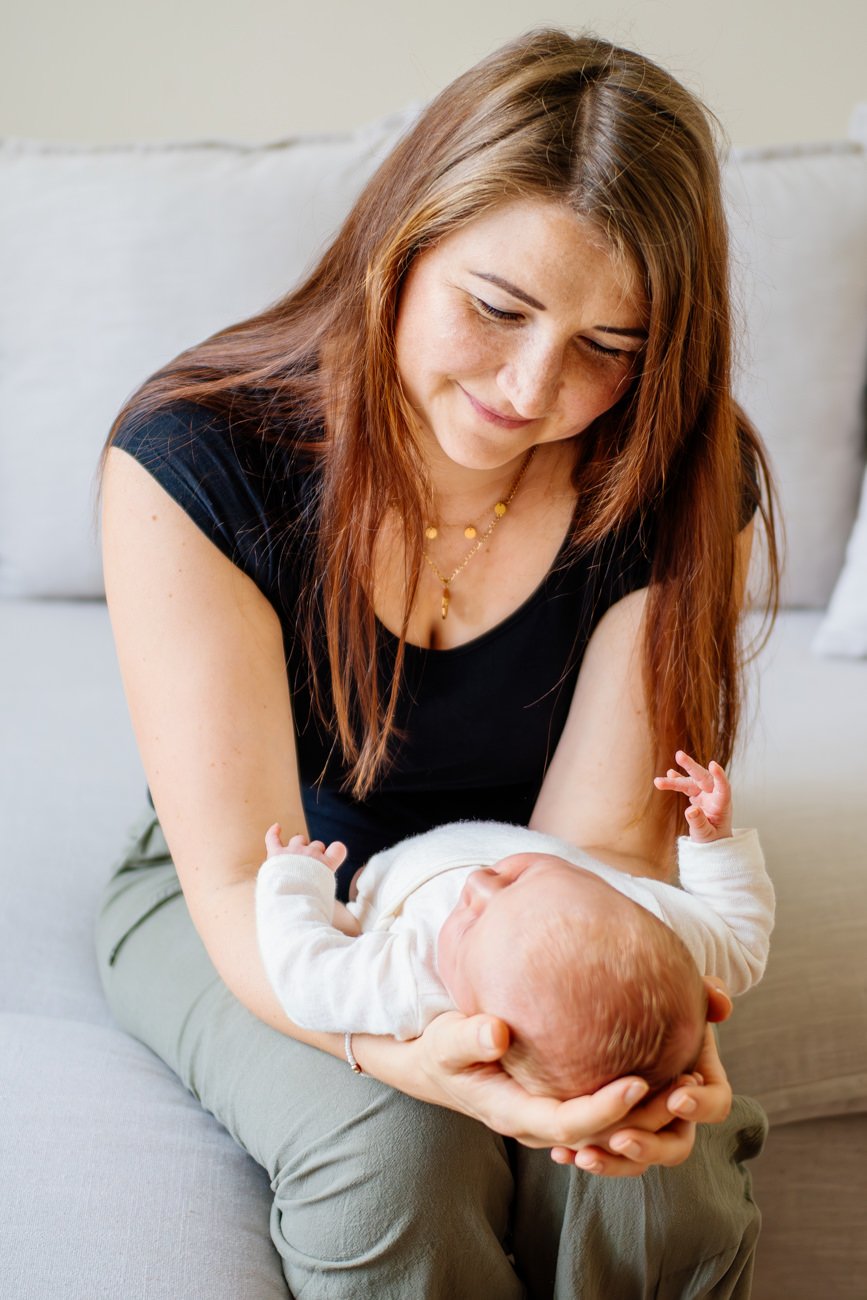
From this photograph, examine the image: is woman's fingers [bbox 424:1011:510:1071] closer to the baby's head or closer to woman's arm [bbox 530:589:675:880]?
the baby's head

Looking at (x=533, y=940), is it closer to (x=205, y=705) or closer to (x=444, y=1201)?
(x=444, y=1201)

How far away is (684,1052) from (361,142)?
1.58 metres

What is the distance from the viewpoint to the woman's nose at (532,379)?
1043 millimetres

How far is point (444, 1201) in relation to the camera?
0.99 m

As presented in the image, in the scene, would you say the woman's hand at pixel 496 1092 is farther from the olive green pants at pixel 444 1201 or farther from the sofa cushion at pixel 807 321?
the sofa cushion at pixel 807 321

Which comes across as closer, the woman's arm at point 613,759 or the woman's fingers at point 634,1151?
the woman's fingers at point 634,1151

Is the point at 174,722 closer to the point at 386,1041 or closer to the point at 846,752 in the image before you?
the point at 386,1041

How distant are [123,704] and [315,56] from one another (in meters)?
1.32

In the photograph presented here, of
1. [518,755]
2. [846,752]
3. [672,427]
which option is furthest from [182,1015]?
[846,752]

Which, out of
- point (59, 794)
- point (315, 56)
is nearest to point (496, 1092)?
point (59, 794)

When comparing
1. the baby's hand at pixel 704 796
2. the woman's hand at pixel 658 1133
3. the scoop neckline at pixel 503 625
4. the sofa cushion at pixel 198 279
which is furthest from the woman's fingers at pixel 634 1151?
the sofa cushion at pixel 198 279

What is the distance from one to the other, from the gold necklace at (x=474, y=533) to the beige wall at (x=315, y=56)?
1241mm

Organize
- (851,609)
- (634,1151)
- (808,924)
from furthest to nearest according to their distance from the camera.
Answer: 1. (851,609)
2. (808,924)
3. (634,1151)

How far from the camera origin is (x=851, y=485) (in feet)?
6.70
